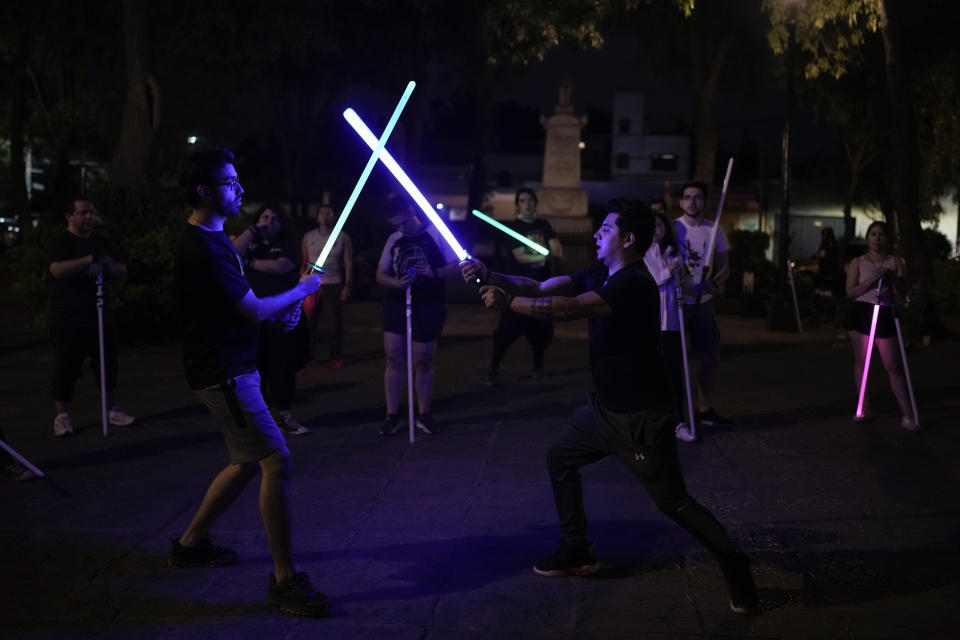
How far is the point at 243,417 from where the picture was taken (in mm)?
4734

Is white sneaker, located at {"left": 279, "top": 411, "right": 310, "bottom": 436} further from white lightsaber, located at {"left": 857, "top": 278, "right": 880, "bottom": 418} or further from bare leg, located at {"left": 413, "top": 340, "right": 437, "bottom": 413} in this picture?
white lightsaber, located at {"left": 857, "top": 278, "right": 880, "bottom": 418}

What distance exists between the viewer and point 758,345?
46.9 feet

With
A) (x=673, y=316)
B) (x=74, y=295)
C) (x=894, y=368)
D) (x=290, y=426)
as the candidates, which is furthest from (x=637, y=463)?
(x=74, y=295)

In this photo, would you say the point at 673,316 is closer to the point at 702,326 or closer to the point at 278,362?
the point at 702,326

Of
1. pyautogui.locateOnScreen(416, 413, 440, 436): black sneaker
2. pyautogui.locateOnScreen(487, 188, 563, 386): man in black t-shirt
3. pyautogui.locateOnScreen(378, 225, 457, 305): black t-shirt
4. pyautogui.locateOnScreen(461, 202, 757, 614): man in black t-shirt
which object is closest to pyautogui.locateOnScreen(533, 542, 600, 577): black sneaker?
pyautogui.locateOnScreen(461, 202, 757, 614): man in black t-shirt

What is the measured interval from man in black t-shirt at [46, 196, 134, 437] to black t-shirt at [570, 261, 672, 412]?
4840 millimetres

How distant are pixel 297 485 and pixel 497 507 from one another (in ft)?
4.73

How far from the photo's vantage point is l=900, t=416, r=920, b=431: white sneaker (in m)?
8.61

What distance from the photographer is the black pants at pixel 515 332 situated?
10.7 meters

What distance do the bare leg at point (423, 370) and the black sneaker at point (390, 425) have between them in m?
0.25

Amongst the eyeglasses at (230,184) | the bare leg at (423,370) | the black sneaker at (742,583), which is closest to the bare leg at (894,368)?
the bare leg at (423,370)

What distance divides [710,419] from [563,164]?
20.1m

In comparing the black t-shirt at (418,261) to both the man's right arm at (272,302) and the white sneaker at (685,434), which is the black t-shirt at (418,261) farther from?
the man's right arm at (272,302)

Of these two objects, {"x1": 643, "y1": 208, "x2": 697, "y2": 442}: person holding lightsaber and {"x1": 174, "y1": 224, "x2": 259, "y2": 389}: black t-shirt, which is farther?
{"x1": 643, "y1": 208, "x2": 697, "y2": 442}: person holding lightsaber
